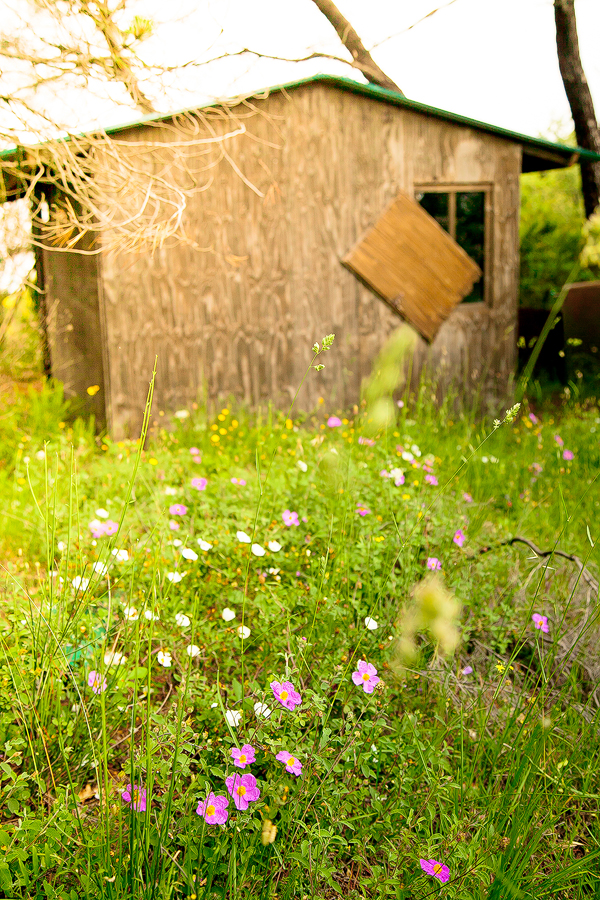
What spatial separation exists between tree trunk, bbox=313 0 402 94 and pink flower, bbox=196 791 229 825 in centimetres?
540

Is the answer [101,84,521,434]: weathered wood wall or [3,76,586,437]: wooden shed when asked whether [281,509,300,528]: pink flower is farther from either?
[101,84,521,434]: weathered wood wall

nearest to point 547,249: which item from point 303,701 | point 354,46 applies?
point 354,46

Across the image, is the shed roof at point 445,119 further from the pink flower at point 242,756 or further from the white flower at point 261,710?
the pink flower at point 242,756

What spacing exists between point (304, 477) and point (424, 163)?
4.69 metres

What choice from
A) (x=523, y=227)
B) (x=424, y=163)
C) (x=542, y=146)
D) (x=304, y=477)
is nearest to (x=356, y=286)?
(x=424, y=163)

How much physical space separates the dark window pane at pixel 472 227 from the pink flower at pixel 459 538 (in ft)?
16.6

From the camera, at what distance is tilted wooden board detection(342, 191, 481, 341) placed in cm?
666

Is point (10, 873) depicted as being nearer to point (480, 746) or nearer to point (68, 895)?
point (68, 895)

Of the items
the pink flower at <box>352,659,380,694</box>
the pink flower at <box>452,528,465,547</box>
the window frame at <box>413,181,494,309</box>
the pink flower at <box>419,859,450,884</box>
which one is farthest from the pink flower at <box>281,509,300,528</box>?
the window frame at <box>413,181,494,309</box>

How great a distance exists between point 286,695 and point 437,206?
6509mm

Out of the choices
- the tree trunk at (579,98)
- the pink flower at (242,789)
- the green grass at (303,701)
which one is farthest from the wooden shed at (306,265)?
the pink flower at (242,789)

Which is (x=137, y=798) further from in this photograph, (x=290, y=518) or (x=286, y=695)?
(x=290, y=518)

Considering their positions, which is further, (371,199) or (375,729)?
(371,199)

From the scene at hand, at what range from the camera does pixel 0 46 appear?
10.1ft
